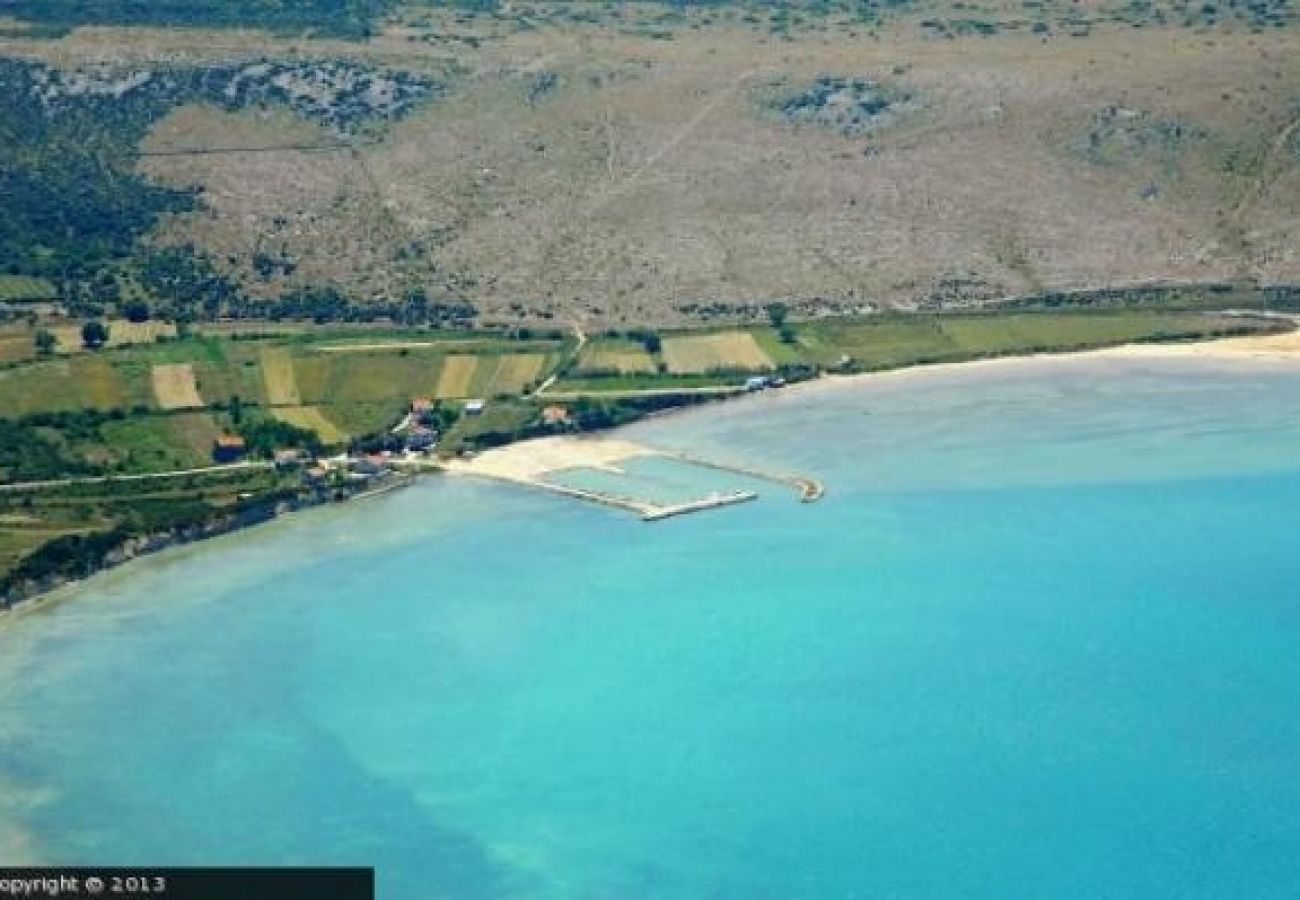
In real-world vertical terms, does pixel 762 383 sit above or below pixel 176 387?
below

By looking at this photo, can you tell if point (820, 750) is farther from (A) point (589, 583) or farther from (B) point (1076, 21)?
(B) point (1076, 21)

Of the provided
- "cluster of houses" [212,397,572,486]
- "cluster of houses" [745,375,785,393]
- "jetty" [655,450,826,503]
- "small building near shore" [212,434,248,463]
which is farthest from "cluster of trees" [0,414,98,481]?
"cluster of houses" [745,375,785,393]

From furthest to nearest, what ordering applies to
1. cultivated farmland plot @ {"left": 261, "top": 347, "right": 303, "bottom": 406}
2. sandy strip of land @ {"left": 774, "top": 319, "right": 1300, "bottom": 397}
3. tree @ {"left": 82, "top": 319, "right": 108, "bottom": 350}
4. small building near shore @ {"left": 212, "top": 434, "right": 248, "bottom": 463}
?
sandy strip of land @ {"left": 774, "top": 319, "right": 1300, "bottom": 397} → tree @ {"left": 82, "top": 319, "right": 108, "bottom": 350} → cultivated farmland plot @ {"left": 261, "top": 347, "right": 303, "bottom": 406} → small building near shore @ {"left": 212, "top": 434, "right": 248, "bottom": 463}

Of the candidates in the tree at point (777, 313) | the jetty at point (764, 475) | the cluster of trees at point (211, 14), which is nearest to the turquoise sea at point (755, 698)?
the jetty at point (764, 475)

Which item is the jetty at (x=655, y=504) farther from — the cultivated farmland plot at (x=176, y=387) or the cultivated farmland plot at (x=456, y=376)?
the cultivated farmland plot at (x=176, y=387)

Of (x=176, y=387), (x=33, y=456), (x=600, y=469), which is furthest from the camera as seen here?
(x=176, y=387)

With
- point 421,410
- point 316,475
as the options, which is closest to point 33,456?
point 316,475

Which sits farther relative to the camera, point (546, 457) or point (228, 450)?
point (546, 457)

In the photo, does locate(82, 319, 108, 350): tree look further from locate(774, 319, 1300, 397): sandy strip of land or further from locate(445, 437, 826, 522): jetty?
locate(774, 319, 1300, 397): sandy strip of land

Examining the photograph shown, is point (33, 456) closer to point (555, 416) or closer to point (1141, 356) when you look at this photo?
point (555, 416)
